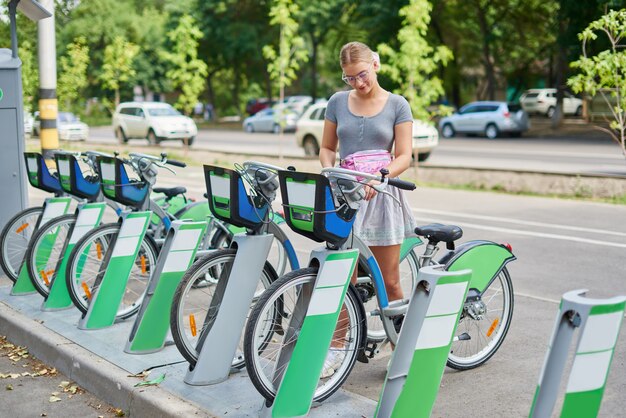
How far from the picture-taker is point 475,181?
17.2 m

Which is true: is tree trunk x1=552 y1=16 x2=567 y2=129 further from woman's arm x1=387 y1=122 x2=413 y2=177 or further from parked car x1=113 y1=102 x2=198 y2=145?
woman's arm x1=387 y1=122 x2=413 y2=177

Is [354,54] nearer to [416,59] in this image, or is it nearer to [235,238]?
[235,238]

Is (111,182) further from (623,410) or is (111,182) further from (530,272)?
(530,272)

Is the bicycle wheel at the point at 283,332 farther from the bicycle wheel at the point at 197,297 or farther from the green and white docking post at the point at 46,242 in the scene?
the green and white docking post at the point at 46,242

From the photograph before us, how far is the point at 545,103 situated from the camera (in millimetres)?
48750

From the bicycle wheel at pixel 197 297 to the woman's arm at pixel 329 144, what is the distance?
695 millimetres

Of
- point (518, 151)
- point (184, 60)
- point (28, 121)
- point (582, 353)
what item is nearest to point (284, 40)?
point (184, 60)

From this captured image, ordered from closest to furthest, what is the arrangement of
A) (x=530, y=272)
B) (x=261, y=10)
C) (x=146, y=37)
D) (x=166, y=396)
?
(x=166, y=396) → (x=530, y=272) → (x=261, y=10) → (x=146, y=37)

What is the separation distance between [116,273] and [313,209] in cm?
215

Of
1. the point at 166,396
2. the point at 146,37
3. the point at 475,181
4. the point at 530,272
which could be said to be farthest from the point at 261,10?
the point at 166,396

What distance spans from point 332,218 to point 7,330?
309 centimetres

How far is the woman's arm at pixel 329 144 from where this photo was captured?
5211 millimetres

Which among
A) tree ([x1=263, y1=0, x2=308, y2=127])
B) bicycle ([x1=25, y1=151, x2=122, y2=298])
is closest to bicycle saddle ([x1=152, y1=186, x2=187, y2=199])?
bicycle ([x1=25, y1=151, x2=122, y2=298])

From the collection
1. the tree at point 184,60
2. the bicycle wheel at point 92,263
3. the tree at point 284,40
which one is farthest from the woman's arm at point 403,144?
the tree at point 184,60
